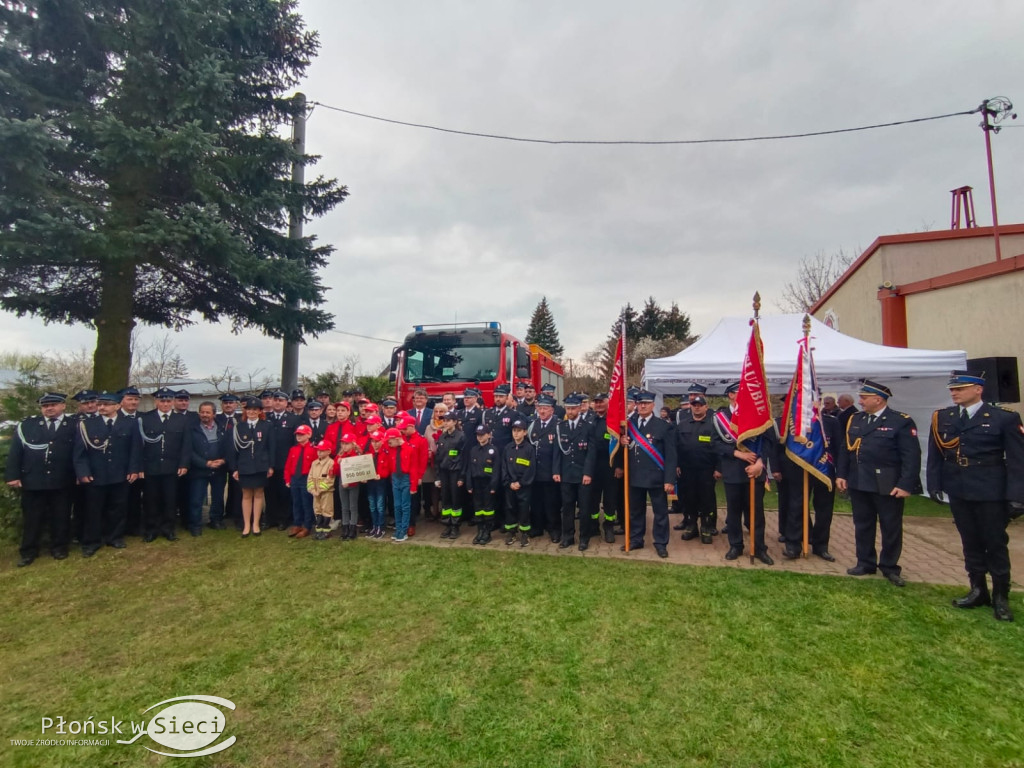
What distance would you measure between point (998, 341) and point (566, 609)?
9810mm

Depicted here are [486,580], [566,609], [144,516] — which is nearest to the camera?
[566,609]

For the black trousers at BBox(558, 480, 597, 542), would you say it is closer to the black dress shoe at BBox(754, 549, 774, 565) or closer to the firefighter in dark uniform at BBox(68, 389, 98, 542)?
the black dress shoe at BBox(754, 549, 774, 565)

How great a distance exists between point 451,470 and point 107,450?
4.19 m

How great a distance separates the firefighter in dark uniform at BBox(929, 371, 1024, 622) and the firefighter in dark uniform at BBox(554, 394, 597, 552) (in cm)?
335

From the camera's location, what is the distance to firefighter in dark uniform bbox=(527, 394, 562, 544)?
6.65 meters

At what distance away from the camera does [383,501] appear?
23.4 ft

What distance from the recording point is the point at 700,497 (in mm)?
7020

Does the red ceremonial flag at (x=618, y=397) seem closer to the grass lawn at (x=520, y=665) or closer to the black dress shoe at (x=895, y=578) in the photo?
the grass lawn at (x=520, y=665)

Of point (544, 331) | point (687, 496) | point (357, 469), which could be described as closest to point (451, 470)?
point (357, 469)

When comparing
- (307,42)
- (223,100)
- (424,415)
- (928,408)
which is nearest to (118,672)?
(424,415)

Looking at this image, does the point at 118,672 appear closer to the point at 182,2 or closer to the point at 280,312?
the point at 280,312

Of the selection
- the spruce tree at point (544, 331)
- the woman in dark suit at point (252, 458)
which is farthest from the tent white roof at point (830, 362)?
the spruce tree at point (544, 331)

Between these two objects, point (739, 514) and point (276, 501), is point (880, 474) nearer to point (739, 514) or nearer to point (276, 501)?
point (739, 514)

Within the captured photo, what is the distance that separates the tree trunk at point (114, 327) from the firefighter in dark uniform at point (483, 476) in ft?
23.4
